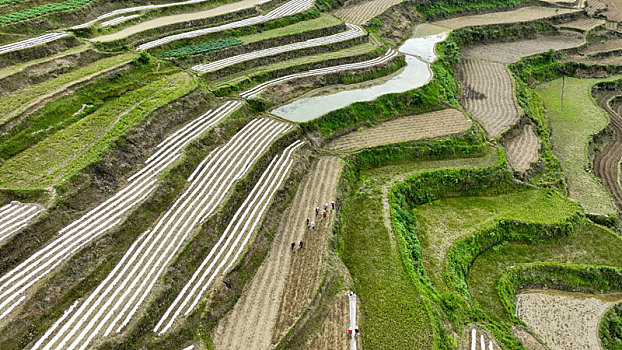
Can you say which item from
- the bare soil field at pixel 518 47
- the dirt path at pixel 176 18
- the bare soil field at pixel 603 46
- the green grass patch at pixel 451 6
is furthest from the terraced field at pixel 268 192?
the green grass patch at pixel 451 6

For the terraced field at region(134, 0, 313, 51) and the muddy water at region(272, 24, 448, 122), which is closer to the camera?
the muddy water at region(272, 24, 448, 122)

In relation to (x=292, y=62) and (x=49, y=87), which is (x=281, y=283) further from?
(x=292, y=62)

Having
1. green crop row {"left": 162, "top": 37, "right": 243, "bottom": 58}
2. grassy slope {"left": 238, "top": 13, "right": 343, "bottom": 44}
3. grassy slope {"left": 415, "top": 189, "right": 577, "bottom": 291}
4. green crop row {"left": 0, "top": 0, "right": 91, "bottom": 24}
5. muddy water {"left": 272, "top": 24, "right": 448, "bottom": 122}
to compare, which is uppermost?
green crop row {"left": 0, "top": 0, "right": 91, "bottom": 24}

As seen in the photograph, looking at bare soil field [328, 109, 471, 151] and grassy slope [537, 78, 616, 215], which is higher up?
bare soil field [328, 109, 471, 151]

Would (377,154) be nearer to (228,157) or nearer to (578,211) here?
(228,157)

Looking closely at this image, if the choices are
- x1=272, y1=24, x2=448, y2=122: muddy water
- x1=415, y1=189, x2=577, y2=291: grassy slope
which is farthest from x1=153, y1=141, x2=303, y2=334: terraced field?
x1=415, y1=189, x2=577, y2=291: grassy slope

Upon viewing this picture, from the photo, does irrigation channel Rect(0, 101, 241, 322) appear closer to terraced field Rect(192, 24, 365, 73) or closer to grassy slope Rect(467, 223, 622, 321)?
terraced field Rect(192, 24, 365, 73)

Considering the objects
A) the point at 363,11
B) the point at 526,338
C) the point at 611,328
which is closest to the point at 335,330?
the point at 526,338
